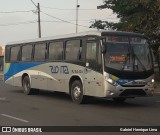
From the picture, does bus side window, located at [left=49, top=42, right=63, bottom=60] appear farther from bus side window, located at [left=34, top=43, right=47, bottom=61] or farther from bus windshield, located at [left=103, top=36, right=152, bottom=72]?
bus windshield, located at [left=103, top=36, right=152, bottom=72]

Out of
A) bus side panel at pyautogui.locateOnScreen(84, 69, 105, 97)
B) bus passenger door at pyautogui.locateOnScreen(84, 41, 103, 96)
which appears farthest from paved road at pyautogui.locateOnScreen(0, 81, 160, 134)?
bus passenger door at pyautogui.locateOnScreen(84, 41, 103, 96)

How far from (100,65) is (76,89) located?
77.3 inches

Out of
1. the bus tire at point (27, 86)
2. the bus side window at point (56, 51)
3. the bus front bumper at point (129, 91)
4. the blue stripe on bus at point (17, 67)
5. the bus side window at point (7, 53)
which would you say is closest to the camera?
the bus front bumper at point (129, 91)

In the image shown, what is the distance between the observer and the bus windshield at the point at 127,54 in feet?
52.1

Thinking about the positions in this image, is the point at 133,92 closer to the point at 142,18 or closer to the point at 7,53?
the point at 7,53

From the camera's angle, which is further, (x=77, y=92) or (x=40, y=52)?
(x=40, y=52)

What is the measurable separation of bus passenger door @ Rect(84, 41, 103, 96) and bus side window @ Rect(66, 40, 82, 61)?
0.70 m

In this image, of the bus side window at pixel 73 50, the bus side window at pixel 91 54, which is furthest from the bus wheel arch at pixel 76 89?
the bus side window at pixel 91 54

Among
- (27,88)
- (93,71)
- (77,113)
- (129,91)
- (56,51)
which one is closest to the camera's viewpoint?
(77,113)

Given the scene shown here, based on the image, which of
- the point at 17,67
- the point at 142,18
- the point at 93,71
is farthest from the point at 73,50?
the point at 142,18

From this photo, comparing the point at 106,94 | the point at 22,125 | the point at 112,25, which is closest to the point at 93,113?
the point at 106,94

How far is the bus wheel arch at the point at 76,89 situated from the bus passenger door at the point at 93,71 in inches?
16.5

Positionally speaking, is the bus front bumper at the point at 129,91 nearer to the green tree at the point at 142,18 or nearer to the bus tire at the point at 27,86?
the bus tire at the point at 27,86

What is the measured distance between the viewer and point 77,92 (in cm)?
1730
